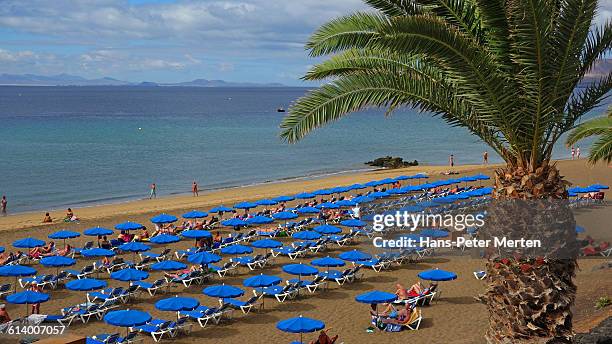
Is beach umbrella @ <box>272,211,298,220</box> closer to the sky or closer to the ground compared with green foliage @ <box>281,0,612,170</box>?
closer to the ground

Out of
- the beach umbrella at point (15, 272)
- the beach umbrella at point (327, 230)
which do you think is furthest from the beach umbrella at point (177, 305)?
the beach umbrella at point (327, 230)

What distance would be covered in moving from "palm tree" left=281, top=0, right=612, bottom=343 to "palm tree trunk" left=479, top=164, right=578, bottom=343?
0.01 m

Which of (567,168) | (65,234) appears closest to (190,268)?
(65,234)

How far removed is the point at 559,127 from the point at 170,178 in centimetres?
4834

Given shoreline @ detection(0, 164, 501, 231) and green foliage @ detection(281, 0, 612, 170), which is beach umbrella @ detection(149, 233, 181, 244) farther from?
green foliage @ detection(281, 0, 612, 170)

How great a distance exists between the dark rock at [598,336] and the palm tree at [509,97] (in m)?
2.31

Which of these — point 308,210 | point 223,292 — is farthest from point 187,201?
point 223,292

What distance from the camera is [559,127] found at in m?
7.25

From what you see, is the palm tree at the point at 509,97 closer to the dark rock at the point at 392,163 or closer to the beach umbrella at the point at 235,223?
the beach umbrella at the point at 235,223

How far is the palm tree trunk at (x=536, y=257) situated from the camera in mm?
6977

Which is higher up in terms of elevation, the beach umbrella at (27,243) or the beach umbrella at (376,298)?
the beach umbrella at (27,243)

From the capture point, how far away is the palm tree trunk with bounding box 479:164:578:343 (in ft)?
22.9

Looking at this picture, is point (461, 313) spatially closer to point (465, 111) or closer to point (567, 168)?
point (465, 111)

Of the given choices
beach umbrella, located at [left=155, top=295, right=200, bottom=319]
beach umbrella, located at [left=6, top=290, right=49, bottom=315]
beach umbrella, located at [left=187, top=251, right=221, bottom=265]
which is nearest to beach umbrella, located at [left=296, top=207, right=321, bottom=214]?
beach umbrella, located at [left=187, top=251, right=221, bottom=265]
